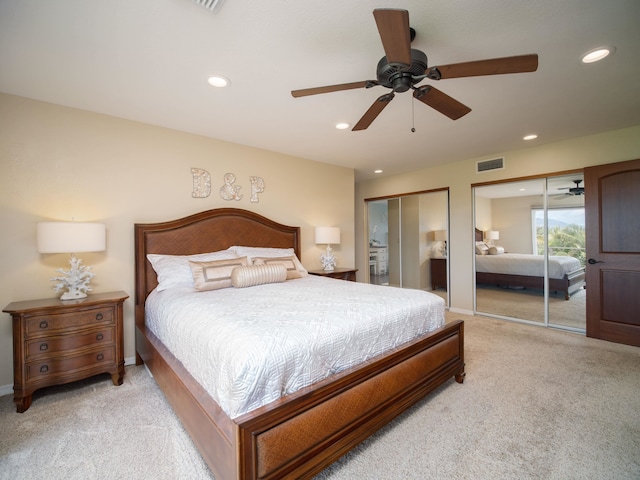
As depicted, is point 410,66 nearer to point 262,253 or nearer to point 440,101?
point 440,101

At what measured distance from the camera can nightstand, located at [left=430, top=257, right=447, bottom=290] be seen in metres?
5.09

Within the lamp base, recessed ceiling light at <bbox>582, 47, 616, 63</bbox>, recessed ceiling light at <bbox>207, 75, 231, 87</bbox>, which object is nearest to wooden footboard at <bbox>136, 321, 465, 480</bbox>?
the lamp base

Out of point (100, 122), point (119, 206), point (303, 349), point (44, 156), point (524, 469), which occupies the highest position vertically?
point (100, 122)

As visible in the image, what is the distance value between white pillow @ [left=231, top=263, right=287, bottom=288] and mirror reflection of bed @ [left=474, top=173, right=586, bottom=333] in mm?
3358

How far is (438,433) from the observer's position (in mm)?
1807

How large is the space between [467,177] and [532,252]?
1506 mm

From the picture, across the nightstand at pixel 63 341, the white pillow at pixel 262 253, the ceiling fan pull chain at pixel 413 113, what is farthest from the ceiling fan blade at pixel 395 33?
the nightstand at pixel 63 341

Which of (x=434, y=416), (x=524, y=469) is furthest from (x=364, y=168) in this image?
(x=524, y=469)

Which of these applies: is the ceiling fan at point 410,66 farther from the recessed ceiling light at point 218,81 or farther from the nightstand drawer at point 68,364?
the nightstand drawer at point 68,364

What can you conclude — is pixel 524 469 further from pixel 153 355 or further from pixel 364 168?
pixel 364 168

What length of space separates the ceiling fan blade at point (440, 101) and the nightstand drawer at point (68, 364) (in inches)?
126

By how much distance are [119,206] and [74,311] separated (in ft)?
3.71

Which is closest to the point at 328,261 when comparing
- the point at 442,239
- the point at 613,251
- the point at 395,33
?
the point at 442,239

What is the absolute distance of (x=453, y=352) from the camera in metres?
2.34
